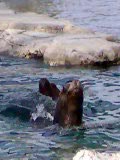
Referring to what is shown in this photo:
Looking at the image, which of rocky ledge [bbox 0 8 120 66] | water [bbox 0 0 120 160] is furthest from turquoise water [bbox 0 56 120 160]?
rocky ledge [bbox 0 8 120 66]

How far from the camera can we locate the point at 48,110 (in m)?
7.95

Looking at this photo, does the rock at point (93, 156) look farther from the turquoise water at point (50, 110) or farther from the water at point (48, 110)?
the turquoise water at point (50, 110)

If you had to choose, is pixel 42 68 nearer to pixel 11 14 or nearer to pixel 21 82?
pixel 21 82

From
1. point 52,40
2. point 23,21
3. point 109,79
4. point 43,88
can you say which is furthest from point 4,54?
point 43,88

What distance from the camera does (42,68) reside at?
39.0 feet

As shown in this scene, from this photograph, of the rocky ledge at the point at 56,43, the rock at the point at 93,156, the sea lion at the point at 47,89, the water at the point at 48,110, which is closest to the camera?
the rock at the point at 93,156

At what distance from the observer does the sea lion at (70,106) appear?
6781 mm

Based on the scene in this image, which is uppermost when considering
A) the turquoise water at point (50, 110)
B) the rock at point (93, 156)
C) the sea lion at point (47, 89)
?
the rock at point (93, 156)

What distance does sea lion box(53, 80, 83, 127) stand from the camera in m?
6.78

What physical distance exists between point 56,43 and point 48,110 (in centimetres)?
Result: 475

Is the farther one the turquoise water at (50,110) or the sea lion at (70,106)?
the sea lion at (70,106)

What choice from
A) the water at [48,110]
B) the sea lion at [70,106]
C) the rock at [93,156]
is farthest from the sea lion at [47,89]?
the rock at [93,156]

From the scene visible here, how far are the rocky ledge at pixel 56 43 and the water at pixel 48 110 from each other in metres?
0.32

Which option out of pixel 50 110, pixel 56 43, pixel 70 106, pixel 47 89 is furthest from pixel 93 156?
pixel 56 43
